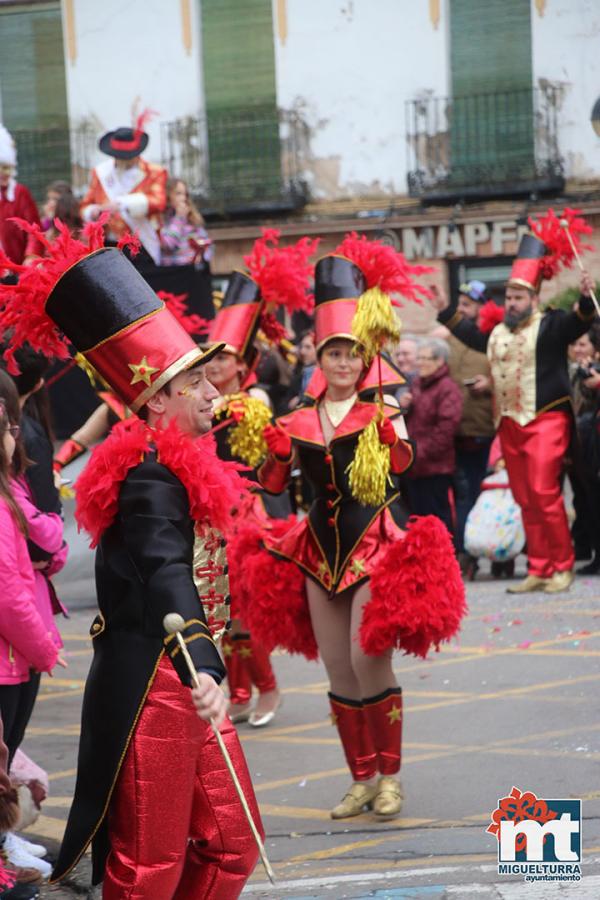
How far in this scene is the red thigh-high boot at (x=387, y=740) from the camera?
6.27 metres

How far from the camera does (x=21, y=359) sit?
639 cm

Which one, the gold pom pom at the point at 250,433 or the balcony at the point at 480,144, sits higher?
the balcony at the point at 480,144

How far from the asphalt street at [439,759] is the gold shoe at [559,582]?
0.43m

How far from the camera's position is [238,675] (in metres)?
8.18

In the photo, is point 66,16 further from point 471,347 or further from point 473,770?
point 473,770

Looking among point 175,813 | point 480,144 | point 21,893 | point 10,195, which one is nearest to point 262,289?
point 10,195

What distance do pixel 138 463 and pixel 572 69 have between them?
17.9 m

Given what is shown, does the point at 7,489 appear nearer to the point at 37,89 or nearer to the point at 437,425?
the point at 437,425

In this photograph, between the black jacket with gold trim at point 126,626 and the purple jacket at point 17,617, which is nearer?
the black jacket with gold trim at point 126,626

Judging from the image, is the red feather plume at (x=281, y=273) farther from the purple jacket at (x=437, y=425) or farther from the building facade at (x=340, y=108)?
the building facade at (x=340, y=108)

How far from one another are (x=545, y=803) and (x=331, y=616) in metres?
1.21

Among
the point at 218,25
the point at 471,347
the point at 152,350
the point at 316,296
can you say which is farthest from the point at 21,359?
the point at 218,25

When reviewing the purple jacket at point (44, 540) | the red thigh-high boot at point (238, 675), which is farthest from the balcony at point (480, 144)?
the purple jacket at point (44, 540)

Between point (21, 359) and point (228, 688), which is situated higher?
point (21, 359)
